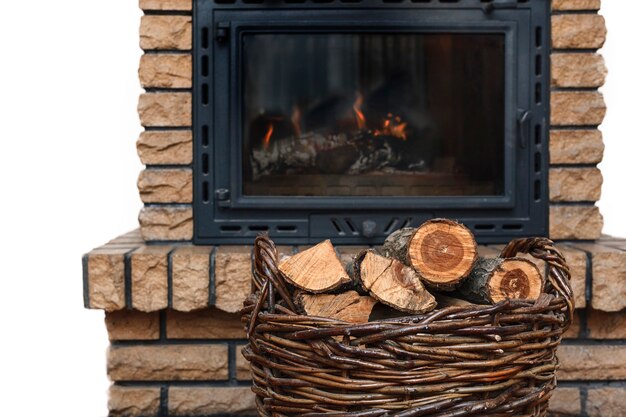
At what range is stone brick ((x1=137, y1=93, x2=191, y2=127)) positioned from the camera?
88.0 inches

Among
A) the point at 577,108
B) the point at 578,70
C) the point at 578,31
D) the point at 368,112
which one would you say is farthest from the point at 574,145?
the point at 368,112

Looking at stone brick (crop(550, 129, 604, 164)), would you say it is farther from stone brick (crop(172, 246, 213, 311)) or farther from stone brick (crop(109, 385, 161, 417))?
stone brick (crop(109, 385, 161, 417))

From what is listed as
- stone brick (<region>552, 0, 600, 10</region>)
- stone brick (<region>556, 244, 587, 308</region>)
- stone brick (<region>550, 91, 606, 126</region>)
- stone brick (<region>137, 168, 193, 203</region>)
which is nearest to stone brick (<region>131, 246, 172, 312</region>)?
stone brick (<region>137, 168, 193, 203</region>)

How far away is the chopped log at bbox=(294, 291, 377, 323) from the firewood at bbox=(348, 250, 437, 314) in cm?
3

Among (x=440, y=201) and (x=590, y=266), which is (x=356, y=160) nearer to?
(x=440, y=201)

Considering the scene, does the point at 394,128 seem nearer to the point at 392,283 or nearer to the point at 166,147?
the point at 166,147

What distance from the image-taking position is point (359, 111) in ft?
7.59

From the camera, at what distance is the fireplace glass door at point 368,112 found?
2.28 metres

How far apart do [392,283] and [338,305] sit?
106 mm

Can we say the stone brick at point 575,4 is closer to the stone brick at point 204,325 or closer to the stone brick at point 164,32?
the stone brick at point 164,32

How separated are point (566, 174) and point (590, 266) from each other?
0.98 ft

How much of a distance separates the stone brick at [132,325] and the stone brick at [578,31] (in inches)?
51.6

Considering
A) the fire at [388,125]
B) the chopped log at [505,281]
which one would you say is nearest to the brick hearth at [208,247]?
the fire at [388,125]

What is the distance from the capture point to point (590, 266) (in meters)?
2.09
